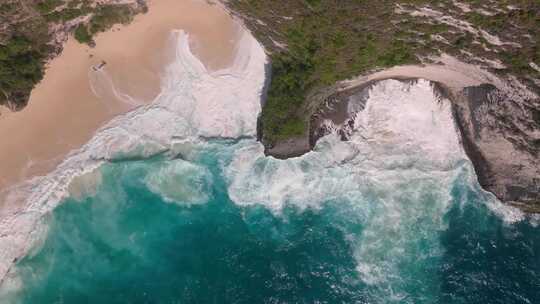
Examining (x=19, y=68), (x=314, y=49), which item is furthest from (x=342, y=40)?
(x=19, y=68)

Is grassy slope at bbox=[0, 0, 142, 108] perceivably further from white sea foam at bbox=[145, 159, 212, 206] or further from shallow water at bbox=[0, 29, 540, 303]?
white sea foam at bbox=[145, 159, 212, 206]

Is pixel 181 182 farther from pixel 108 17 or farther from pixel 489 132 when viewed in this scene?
pixel 489 132

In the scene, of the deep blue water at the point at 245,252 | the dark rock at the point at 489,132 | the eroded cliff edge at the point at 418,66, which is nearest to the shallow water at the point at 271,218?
the deep blue water at the point at 245,252

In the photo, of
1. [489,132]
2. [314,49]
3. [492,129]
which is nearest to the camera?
[314,49]

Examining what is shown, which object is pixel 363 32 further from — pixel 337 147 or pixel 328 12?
pixel 337 147

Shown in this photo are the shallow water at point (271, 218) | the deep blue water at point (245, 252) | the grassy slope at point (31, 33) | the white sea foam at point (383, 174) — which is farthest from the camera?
the white sea foam at point (383, 174)

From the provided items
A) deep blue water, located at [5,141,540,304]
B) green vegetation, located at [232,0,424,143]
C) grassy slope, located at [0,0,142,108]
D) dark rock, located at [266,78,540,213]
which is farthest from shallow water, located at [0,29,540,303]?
grassy slope, located at [0,0,142,108]

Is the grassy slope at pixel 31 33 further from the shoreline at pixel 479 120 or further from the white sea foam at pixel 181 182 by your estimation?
the shoreline at pixel 479 120

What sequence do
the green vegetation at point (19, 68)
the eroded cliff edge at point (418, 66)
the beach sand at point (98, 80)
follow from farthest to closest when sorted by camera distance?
the beach sand at point (98, 80)
the green vegetation at point (19, 68)
the eroded cliff edge at point (418, 66)
